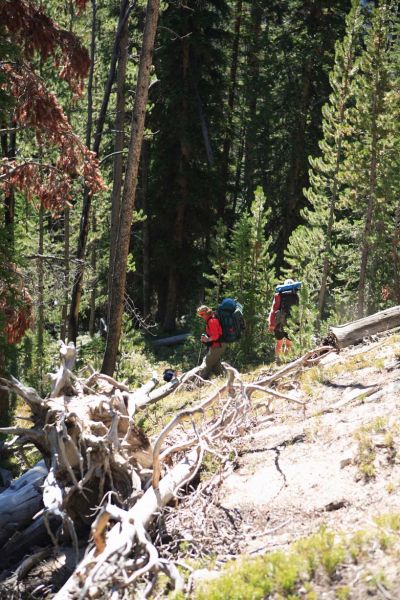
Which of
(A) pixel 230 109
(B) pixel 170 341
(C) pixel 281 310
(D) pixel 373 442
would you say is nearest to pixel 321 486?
(D) pixel 373 442

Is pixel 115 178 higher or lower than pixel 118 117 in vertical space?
lower

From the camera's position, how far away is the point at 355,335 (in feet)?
38.5

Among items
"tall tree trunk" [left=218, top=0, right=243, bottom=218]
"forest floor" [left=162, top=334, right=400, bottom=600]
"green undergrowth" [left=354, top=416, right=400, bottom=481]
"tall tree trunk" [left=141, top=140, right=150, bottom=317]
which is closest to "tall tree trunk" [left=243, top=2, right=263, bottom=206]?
"tall tree trunk" [left=218, top=0, right=243, bottom=218]

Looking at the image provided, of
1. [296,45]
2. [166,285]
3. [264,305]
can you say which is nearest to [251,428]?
[264,305]

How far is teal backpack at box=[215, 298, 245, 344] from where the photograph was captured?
41.6 ft

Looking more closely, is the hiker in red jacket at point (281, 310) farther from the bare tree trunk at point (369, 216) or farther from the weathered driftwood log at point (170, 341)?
the weathered driftwood log at point (170, 341)

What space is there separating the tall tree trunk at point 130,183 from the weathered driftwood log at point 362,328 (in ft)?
13.3

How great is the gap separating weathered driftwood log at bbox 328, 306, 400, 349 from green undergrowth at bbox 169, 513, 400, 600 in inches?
253

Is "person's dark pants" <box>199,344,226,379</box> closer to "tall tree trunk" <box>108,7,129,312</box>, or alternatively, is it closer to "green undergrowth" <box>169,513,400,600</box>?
"tall tree trunk" <box>108,7,129,312</box>

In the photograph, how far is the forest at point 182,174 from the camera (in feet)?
37.8

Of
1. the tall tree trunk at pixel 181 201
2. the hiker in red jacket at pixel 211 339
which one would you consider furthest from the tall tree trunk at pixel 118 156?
the tall tree trunk at pixel 181 201

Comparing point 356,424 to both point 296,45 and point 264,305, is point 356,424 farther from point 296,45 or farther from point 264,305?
point 296,45

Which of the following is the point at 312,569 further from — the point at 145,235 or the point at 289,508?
the point at 145,235

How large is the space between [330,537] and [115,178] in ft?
36.5
